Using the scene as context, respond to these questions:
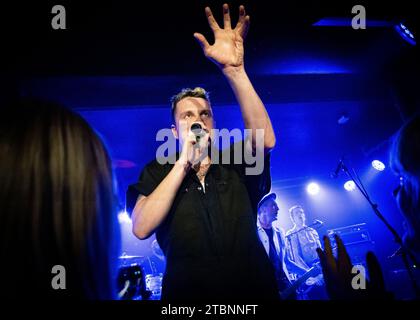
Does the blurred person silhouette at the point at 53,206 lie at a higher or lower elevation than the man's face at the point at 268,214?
higher

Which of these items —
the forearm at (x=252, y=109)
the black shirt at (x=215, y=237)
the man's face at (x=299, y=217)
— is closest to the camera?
the black shirt at (x=215, y=237)

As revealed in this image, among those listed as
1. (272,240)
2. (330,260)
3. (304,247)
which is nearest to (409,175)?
(330,260)

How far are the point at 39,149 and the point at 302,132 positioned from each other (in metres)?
5.86

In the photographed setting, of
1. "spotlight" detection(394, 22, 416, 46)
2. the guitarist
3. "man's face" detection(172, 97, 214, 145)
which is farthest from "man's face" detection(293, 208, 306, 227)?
"man's face" detection(172, 97, 214, 145)

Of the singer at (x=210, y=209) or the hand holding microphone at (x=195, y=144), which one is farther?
the hand holding microphone at (x=195, y=144)

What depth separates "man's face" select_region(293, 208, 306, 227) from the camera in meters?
8.49

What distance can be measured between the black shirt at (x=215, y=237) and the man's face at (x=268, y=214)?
3.35m

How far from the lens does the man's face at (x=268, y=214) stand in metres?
4.72

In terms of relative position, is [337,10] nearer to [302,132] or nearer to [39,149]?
[39,149]

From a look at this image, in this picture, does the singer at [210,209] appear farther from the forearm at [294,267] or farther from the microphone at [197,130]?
the forearm at [294,267]

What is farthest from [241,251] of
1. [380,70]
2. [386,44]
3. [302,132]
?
[302,132]

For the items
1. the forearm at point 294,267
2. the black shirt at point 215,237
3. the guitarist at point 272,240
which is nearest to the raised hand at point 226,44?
the black shirt at point 215,237

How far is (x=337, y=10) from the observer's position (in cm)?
253

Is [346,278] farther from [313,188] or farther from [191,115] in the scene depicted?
[313,188]
